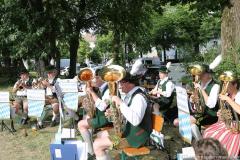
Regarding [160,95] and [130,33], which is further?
[130,33]

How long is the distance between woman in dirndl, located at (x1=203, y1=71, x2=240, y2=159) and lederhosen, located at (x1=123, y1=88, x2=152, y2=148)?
0.79m

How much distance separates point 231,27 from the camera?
10359mm

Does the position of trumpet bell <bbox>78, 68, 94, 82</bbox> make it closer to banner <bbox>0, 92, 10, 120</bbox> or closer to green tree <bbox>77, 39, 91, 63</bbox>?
banner <bbox>0, 92, 10, 120</bbox>

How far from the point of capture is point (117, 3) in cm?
2078

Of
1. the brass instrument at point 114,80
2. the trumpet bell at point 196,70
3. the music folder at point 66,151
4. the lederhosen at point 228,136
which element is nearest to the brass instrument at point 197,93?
the trumpet bell at point 196,70

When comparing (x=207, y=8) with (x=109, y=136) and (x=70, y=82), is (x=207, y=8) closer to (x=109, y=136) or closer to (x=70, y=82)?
(x=70, y=82)

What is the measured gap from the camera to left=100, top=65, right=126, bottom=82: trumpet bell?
5.38 m

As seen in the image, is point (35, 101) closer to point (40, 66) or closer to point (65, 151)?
point (65, 151)

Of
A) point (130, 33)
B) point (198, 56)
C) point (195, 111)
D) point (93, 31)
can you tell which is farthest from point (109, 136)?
point (93, 31)

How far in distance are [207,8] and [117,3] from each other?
8788mm

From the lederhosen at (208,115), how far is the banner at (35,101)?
11.7ft

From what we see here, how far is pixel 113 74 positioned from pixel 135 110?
504 millimetres

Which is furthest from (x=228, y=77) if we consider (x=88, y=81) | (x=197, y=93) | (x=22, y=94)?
(x=22, y=94)

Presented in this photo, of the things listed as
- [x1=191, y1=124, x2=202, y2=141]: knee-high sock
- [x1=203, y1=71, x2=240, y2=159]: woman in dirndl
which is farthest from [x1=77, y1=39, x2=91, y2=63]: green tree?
[x1=203, y1=71, x2=240, y2=159]: woman in dirndl
